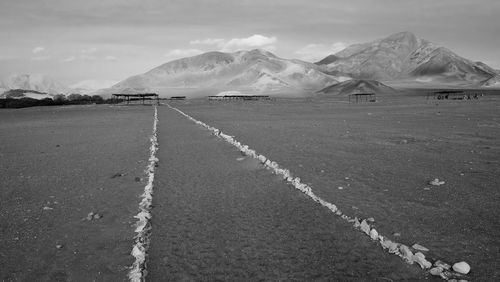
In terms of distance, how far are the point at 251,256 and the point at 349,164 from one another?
788 centimetres

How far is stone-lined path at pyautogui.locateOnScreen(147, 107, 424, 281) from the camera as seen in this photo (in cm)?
584

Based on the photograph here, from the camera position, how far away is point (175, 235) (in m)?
7.27

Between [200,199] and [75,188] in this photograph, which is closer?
[200,199]

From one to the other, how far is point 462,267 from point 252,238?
3.13 metres

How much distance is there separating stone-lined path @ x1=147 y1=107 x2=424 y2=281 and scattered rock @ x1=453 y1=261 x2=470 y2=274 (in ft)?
1.55

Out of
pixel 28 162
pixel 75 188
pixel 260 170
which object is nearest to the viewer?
pixel 75 188

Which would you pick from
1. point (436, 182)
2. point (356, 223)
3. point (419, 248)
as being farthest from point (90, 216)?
point (436, 182)

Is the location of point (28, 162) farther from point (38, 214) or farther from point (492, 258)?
point (492, 258)

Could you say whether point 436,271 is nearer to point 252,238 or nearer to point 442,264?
point 442,264

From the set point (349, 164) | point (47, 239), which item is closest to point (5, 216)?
point (47, 239)

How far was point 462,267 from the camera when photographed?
5652mm

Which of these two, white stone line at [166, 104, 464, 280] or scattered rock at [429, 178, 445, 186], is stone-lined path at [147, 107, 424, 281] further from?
scattered rock at [429, 178, 445, 186]

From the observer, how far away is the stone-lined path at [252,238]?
19.2 ft

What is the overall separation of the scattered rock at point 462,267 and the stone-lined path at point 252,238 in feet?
1.55
